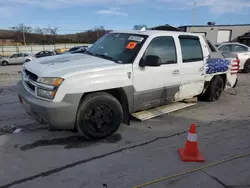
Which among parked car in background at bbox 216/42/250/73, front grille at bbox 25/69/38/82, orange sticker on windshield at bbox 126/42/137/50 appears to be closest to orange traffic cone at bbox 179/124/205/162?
orange sticker on windshield at bbox 126/42/137/50

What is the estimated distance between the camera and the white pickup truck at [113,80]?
3.14 meters

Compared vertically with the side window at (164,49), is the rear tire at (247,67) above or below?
below

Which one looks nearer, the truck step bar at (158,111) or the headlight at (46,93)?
the headlight at (46,93)

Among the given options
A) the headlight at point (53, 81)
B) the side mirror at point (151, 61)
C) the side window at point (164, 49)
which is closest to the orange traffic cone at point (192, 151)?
the side mirror at point (151, 61)

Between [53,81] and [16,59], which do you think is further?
[16,59]

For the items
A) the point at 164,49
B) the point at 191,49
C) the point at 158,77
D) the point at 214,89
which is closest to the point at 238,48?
the point at 214,89

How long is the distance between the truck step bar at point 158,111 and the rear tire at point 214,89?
879mm

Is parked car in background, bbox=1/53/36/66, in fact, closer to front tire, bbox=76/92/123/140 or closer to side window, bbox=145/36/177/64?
side window, bbox=145/36/177/64

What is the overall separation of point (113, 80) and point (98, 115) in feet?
2.05

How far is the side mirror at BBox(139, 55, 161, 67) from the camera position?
3699 mm

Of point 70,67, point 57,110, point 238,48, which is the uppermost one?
point 238,48

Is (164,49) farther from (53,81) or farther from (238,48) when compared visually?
(238,48)

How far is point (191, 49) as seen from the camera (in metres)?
4.77

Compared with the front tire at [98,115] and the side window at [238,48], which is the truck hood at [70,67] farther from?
the side window at [238,48]
